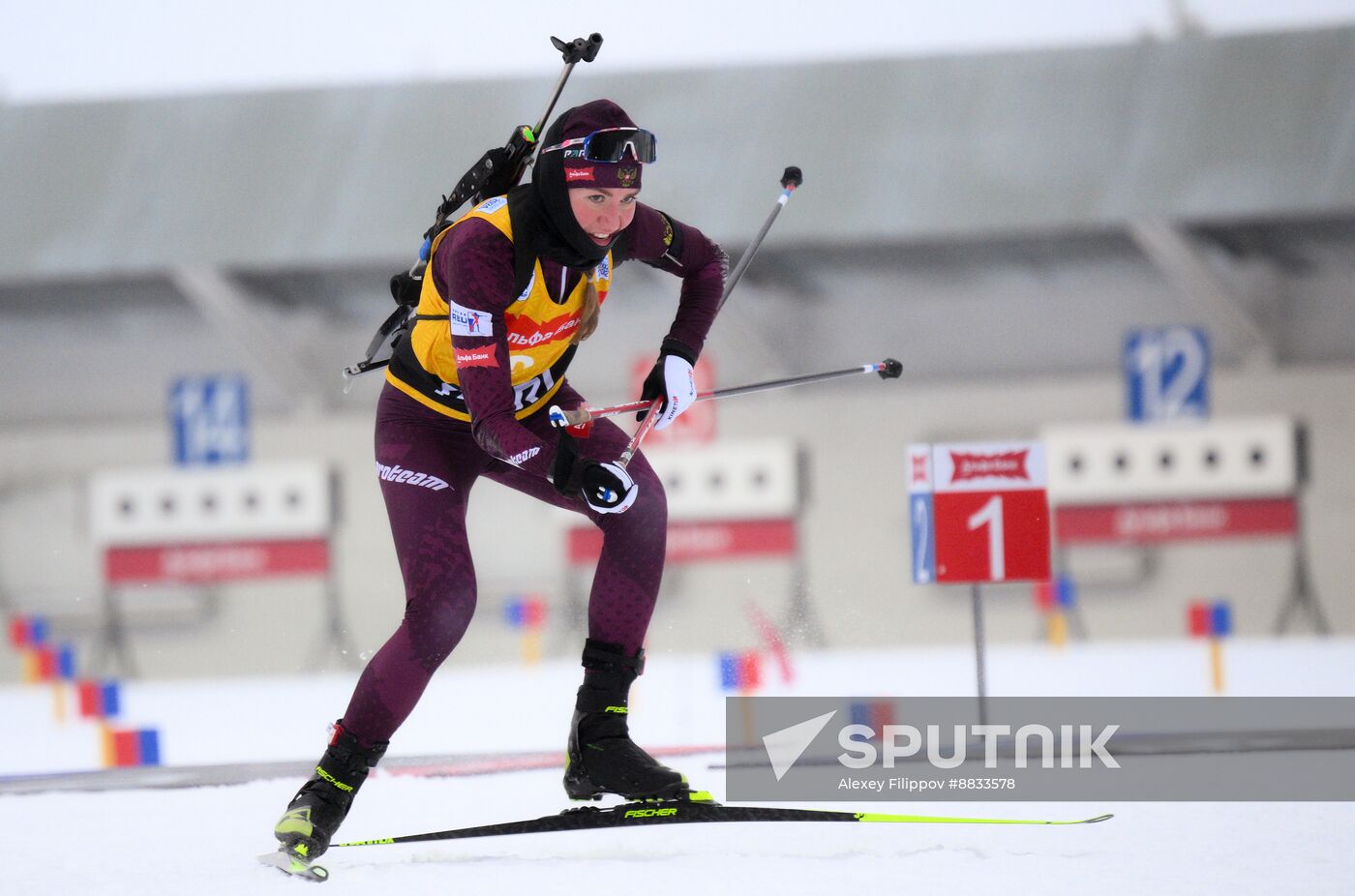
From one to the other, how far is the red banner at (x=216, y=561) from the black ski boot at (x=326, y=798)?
30.1 feet

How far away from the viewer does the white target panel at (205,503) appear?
12.2 metres

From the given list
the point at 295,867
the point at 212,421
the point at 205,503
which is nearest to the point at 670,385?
the point at 295,867

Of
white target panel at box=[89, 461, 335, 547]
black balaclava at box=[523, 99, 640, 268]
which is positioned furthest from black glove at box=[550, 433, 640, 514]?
white target panel at box=[89, 461, 335, 547]

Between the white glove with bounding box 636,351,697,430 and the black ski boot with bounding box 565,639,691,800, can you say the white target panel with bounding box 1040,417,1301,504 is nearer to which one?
the white glove with bounding box 636,351,697,430

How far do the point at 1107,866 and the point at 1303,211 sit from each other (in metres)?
8.81

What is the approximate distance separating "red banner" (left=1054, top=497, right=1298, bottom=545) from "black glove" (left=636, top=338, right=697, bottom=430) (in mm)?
8394

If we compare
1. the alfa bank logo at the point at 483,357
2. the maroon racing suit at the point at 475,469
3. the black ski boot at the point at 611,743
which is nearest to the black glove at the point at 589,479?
the maroon racing suit at the point at 475,469

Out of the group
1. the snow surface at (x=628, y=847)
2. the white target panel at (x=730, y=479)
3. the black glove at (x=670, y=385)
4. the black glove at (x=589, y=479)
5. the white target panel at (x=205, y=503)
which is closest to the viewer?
the snow surface at (x=628, y=847)

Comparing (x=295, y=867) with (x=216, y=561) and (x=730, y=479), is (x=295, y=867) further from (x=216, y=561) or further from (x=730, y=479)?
(x=216, y=561)

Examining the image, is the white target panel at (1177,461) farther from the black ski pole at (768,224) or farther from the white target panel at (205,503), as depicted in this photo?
the black ski pole at (768,224)

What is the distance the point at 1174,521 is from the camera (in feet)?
38.5

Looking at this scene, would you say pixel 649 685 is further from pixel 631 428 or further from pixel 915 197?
pixel 915 197

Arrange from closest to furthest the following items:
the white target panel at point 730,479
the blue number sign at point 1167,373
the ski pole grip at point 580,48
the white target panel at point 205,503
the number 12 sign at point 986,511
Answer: the ski pole grip at point 580,48 → the number 12 sign at point 986,511 → the blue number sign at point 1167,373 → the white target panel at point 730,479 → the white target panel at point 205,503

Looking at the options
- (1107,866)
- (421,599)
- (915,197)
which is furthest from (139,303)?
(1107,866)
